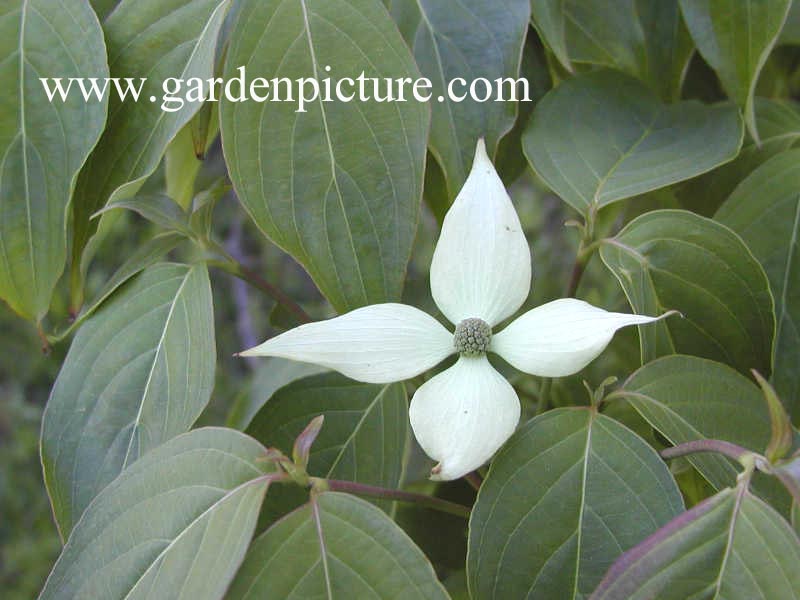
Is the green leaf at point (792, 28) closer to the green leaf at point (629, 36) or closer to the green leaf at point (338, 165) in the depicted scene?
the green leaf at point (629, 36)

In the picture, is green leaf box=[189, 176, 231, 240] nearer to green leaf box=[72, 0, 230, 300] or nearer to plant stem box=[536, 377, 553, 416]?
green leaf box=[72, 0, 230, 300]

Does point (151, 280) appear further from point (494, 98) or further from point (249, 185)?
point (494, 98)

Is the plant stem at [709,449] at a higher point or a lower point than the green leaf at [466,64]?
lower

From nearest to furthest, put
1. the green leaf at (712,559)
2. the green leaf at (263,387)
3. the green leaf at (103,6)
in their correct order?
the green leaf at (712,559) → the green leaf at (103,6) → the green leaf at (263,387)

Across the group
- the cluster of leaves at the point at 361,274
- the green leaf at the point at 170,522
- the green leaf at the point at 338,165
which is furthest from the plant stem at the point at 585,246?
the green leaf at the point at 170,522

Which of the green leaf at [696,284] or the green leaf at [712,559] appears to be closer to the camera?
the green leaf at [712,559]

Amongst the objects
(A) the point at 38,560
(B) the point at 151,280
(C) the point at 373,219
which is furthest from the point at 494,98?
(A) the point at 38,560
